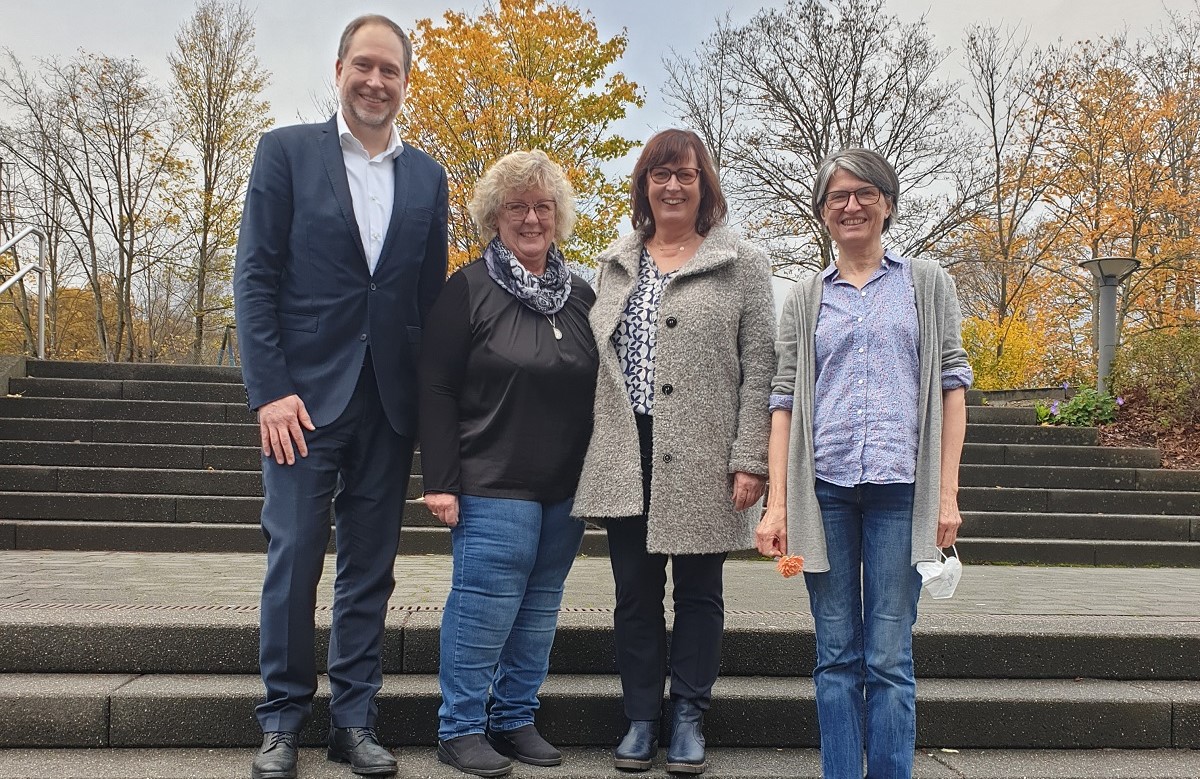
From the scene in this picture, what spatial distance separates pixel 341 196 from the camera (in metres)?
2.66

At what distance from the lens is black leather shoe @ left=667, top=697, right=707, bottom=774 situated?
2.68 m

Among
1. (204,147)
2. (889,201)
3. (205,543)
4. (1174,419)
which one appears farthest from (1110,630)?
(204,147)

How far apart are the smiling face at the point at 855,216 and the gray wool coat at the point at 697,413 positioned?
1.09 ft

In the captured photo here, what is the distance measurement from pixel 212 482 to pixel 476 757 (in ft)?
15.8

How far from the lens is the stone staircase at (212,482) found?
625 centimetres

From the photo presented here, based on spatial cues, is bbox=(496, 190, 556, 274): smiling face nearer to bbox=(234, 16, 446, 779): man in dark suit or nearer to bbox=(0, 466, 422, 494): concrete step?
bbox=(234, 16, 446, 779): man in dark suit

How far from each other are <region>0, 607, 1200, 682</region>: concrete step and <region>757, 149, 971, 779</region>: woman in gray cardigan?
37.1 inches

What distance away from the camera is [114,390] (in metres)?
7.89

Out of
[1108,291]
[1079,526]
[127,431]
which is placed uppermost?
[1108,291]

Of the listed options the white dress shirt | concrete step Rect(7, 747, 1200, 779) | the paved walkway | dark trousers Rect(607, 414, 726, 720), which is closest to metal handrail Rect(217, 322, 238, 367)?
the paved walkway

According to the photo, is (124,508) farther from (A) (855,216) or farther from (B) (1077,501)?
(B) (1077,501)

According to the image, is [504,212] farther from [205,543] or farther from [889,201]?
[205,543]

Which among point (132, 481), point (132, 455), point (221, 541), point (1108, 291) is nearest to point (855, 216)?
point (221, 541)

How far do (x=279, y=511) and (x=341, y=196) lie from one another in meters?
0.97
